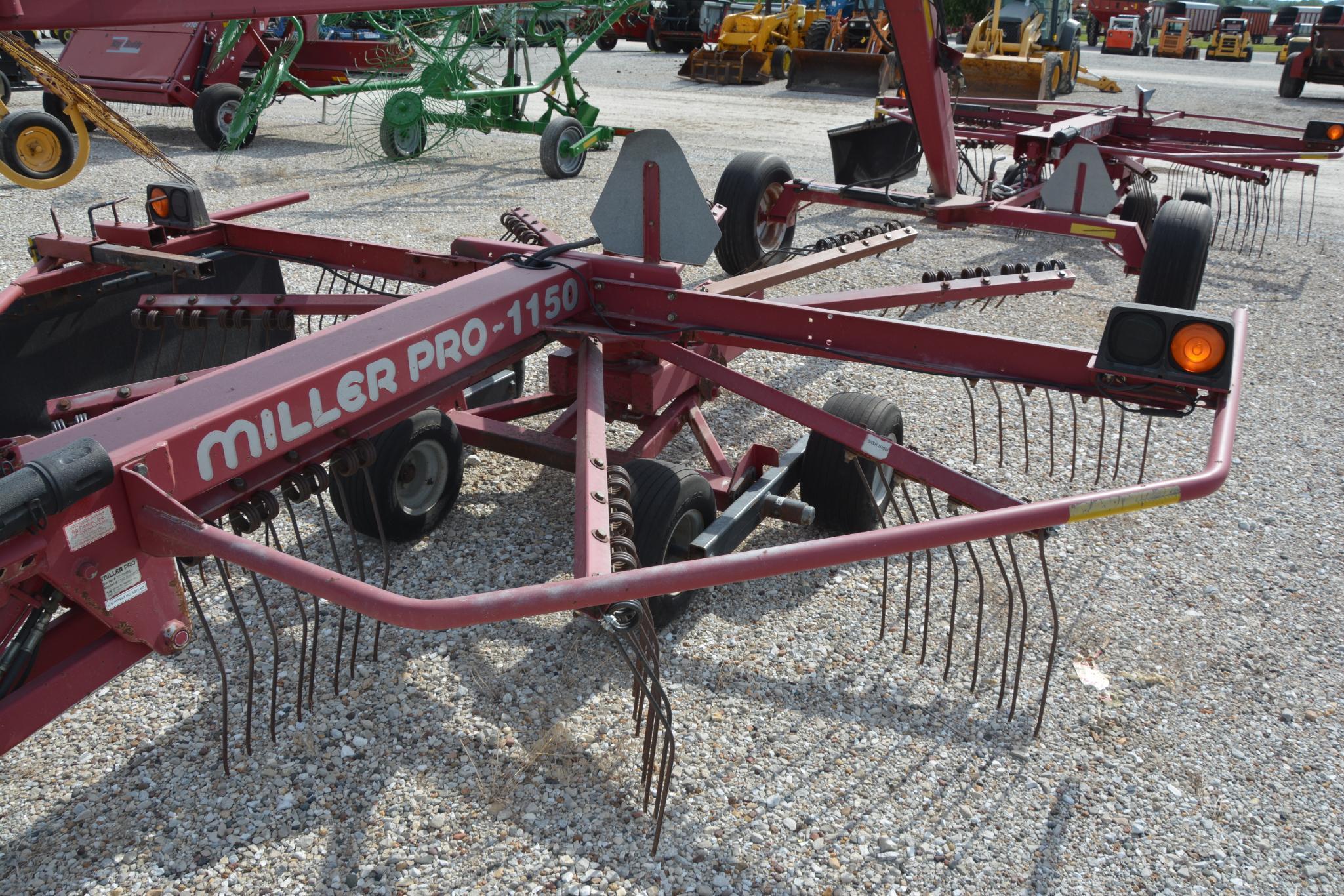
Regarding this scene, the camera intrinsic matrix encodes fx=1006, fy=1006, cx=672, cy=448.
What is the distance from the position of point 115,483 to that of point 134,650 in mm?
345

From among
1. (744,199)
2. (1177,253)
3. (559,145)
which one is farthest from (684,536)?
(559,145)

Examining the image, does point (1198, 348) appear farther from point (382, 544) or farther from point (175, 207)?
point (175, 207)

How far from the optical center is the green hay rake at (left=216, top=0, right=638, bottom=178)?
9.66m

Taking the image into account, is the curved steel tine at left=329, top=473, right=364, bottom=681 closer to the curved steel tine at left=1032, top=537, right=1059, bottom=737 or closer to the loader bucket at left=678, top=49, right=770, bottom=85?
the curved steel tine at left=1032, top=537, right=1059, bottom=737

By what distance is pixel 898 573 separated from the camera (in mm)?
3467

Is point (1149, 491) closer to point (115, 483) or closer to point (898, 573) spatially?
point (898, 573)

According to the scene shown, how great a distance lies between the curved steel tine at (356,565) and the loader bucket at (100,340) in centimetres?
80

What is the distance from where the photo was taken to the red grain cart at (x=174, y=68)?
10.5 metres

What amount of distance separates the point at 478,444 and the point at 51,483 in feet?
6.57

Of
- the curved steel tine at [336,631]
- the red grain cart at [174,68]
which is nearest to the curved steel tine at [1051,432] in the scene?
the curved steel tine at [336,631]

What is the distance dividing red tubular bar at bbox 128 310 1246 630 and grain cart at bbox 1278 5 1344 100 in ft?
63.2

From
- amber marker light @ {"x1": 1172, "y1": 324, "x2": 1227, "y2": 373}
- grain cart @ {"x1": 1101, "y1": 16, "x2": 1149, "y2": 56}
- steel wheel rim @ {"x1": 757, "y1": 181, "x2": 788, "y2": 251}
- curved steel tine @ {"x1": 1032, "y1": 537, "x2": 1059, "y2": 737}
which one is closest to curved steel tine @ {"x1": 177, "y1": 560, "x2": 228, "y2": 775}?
curved steel tine @ {"x1": 1032, "y1": 537, "x2": 1059, "y2": 737}

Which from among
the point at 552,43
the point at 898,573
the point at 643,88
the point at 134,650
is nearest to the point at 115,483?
the point at 134,650

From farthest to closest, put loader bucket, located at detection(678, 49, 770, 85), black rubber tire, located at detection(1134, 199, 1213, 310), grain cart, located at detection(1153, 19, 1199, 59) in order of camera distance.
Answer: grain cart, located at detection(1153, 19, 1199, 59)
loader bucket, located at detection(678, 49, 770, 85)
black rubber tire, located at detection(1134, 199, 1213, 310)
